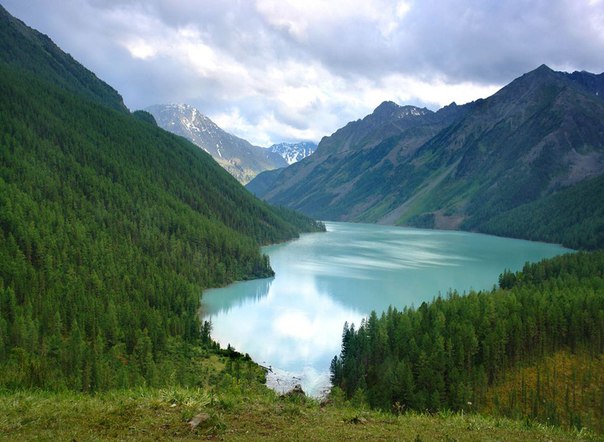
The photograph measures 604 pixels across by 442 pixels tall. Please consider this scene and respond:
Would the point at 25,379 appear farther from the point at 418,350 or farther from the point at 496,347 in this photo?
the point at 496,347

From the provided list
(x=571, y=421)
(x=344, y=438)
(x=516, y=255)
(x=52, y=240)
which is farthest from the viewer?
(x=516, y=255)

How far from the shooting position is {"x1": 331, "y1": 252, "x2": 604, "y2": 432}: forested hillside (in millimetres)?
49463

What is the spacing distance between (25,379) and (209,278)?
8793 centimetres

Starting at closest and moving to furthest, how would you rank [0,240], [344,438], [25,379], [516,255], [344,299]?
1. [344,438]
2. [25,379]
3. [0,240]
4. [344,299]
5. [516,255]

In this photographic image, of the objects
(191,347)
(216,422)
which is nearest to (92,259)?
(191,347)

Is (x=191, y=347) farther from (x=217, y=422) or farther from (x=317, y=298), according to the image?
(x=217, y=422)

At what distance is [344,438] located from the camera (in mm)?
19828

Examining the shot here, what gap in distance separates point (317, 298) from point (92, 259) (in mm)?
49312

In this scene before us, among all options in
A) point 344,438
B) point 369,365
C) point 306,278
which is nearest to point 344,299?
point 306,278

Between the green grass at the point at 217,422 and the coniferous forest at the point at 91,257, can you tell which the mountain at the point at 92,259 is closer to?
the coniferous forest at the point at 91,257

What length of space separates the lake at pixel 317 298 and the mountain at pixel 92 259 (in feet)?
25.9

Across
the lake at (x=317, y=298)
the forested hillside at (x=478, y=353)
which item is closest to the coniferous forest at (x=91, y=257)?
the lake at (x=317, y=298)

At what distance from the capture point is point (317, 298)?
4387 inches

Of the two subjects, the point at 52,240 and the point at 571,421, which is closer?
the point at 571,421
